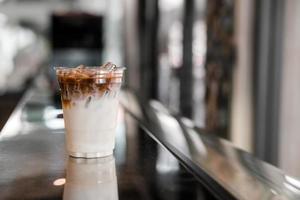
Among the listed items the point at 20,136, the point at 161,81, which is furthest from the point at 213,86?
the point at 20,136

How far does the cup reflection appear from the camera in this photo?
0.71 m

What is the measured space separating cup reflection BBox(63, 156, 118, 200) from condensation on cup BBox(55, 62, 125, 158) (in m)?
0.03

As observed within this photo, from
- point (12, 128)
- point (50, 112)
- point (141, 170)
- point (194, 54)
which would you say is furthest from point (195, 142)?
point (194, 54)

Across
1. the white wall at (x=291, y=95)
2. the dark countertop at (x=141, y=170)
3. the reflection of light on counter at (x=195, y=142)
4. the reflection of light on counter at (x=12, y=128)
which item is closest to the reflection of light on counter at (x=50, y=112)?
the reflection of light on counter at (x=12, y=128)

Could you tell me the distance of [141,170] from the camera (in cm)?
87

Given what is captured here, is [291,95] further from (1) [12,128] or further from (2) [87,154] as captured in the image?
(2) [87,154]

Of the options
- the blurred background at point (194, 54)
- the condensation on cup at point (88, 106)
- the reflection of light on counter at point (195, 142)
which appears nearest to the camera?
the condensation on cup at point (88, 106)

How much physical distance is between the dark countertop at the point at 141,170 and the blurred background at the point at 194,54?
0.73 metres

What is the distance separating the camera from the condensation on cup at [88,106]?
92 cm

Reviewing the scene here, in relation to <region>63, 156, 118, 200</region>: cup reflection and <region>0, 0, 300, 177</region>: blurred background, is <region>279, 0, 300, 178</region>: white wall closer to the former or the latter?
<region>0, 0, 300, 177</region>: blurred background

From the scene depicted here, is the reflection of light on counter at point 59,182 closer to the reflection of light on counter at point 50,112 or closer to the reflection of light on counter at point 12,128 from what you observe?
the reflection of light on counter at point 12,128

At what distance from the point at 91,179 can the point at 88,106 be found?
195 mm

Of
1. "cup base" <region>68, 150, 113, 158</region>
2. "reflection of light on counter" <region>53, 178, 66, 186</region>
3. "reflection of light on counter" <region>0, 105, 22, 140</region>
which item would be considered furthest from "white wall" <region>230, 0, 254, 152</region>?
"reflection of light on counter" <region>53, 178, 66, 186</region>

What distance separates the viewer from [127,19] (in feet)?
23.1
